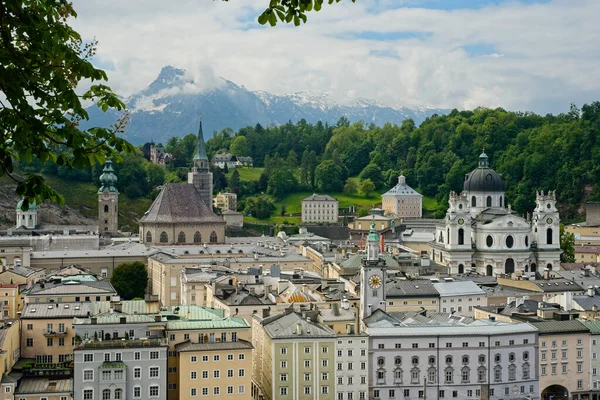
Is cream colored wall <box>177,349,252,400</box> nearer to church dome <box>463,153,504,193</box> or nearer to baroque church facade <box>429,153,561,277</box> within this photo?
baroque church facade <box>429,153,561,277</box>

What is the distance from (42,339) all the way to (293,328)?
39.2ft

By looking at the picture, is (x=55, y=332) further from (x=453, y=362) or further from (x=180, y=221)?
(x=180, y=221)

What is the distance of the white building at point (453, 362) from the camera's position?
156 feet

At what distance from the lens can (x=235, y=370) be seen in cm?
4222

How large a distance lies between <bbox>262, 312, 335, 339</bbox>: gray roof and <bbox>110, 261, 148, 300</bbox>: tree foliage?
88.1 ft

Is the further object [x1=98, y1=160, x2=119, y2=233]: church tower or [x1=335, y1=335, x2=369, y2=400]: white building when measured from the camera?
[x1=98, y1=160, x2=119, y2=233]: church tower

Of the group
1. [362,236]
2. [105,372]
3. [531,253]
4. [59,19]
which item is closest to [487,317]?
[105,372]

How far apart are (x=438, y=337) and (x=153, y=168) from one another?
3874 inches

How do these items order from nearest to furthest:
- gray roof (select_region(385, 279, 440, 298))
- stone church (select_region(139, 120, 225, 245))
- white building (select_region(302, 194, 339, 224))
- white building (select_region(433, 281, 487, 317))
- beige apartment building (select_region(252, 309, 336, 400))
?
beige apartment building (select_region(252, 309, 336, 400)) < gray roof (select_region(385, 279, 440, 298)) < white building (select_region(433, 281, 487, 317)) < stone church (select_region(139, 120, 225, 245)) < white building (select_region(302, 194, 339, 224))

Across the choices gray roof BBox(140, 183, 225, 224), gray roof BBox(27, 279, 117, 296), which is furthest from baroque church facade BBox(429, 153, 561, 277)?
gray roof BBox(27, 279, 117, 296)

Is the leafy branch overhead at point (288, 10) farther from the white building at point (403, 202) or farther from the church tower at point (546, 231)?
the white building at point (403, 202)

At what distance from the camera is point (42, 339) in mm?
45156

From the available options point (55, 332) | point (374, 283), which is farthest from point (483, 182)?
point (55, 332)

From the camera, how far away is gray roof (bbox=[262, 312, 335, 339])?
4559 cm
